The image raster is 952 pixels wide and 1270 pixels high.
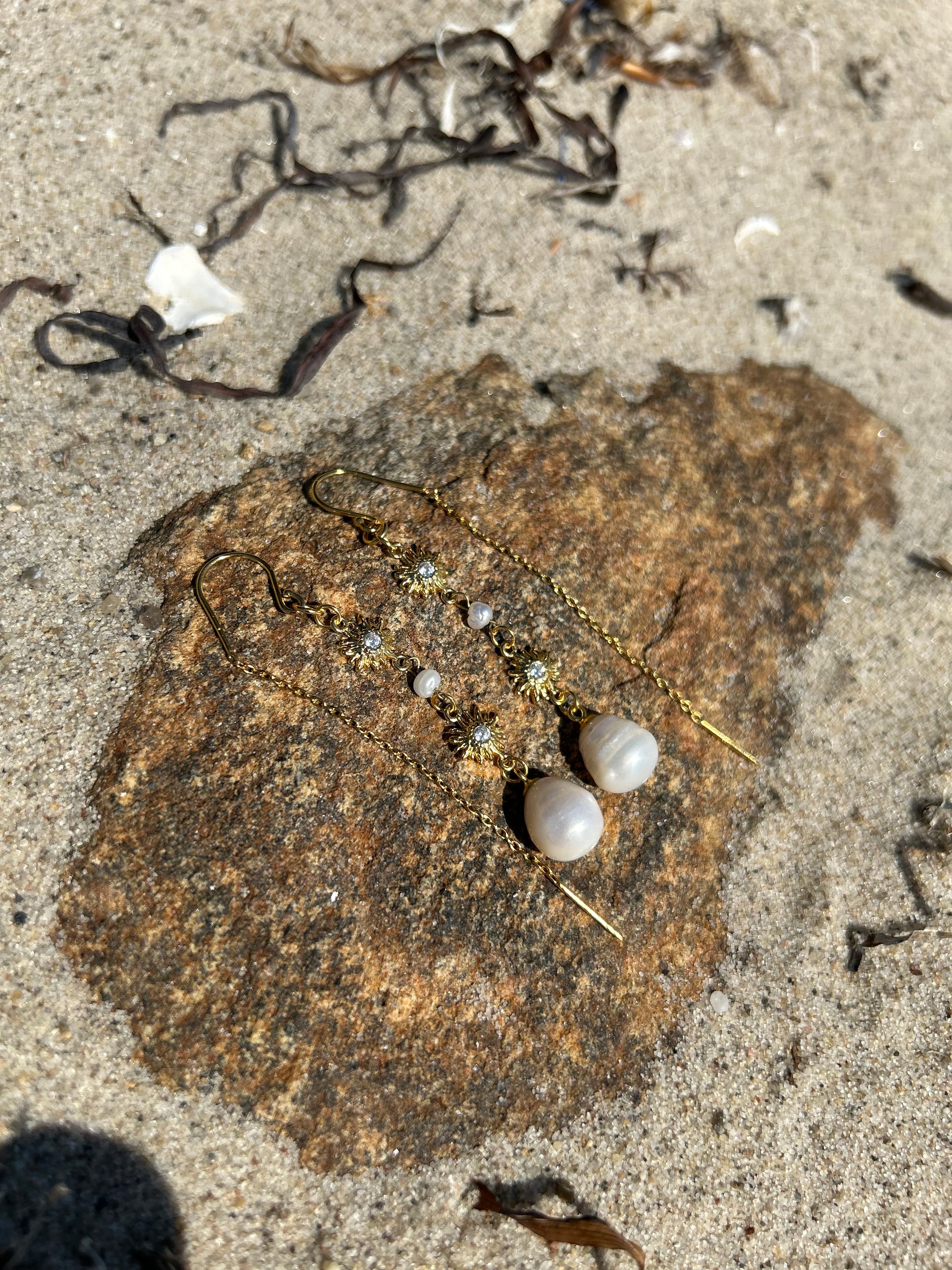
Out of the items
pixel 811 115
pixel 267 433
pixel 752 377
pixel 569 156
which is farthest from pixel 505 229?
pixel 811 115

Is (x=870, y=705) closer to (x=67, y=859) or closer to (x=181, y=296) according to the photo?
(x=67, y=859)

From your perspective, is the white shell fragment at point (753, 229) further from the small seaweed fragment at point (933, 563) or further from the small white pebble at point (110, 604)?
the small white pebble at point (110, 604)

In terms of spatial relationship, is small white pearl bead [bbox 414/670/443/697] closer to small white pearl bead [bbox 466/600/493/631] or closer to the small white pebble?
small white pearl bead [bbox 466/600/493/631]

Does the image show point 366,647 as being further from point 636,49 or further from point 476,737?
point 636,49

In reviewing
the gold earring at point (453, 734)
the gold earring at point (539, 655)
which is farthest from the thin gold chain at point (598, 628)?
the gold earring at point (453, 734)

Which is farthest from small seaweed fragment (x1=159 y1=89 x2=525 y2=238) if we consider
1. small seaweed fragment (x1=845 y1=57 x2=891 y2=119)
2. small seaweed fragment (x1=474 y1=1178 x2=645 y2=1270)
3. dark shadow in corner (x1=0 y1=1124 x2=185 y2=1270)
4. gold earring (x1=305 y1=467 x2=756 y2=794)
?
small seaweed fragment (x1=474 y1=1178 x2=645 y2=1270)

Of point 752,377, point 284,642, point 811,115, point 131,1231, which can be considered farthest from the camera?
point 811,115
